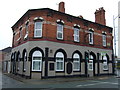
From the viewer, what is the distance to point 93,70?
72.4 ft

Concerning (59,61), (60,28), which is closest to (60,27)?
(60,28)

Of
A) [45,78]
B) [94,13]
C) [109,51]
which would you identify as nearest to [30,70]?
[45,78]

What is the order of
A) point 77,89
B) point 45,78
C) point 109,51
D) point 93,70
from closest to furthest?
point 77,89
point 45,78
point 93,70
point 109,51

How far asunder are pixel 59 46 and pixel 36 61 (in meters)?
3.77

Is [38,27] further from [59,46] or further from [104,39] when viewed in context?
[104,39]

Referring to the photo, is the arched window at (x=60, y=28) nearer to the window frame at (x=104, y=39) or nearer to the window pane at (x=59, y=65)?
the window pane at (x=59, y=65)

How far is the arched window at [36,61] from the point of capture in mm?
16875

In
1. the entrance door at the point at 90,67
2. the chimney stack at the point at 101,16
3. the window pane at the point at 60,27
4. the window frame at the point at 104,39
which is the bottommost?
the entrance door at the point at 90,67

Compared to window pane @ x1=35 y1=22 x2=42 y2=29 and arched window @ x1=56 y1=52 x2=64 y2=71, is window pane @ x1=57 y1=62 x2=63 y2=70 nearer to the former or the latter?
arched window @ x1=56 y1=52 x2=64 y2=71

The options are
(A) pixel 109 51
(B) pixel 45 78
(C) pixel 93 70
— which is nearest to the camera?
(B) pixel 45 78

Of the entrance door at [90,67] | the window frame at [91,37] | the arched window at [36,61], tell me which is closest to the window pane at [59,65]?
the arched window at [36,61]

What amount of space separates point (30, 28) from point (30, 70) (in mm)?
5658

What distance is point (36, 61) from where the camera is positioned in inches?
672

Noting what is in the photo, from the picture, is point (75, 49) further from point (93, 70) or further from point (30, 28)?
point (30, 28)
